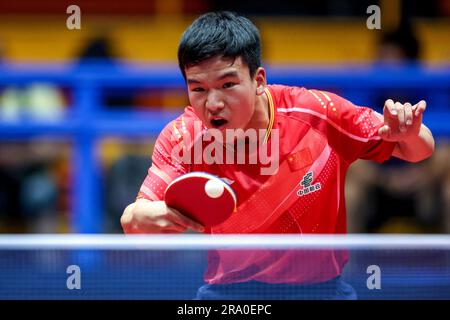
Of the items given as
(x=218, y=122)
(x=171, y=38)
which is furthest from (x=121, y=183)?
(x=218, y=122)

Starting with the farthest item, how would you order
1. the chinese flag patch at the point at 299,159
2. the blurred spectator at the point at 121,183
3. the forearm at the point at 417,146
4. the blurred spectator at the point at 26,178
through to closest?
the blurred spectator at the point at 26,178 → the blurred spectator at the point at 121,183 → the chinese flag patch at the point at 299,159 → the forearm at the point at 417,146

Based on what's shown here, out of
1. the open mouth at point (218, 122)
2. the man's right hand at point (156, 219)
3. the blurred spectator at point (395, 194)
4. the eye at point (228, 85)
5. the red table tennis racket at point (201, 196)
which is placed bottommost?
the blurred spectator at point (395, 194)

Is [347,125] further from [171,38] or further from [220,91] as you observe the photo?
[171,38]

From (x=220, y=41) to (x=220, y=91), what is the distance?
6.1 inches

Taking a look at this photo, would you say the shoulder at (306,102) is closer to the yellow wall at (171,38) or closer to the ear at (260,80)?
the ear at (260,80)

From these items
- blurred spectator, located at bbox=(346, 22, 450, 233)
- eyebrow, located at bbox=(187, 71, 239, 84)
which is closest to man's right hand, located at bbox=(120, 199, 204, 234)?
eyebrow, located at bbox=(187, 71, 239, 84)

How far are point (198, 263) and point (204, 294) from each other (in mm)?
239

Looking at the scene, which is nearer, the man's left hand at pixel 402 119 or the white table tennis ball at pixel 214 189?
the white table tennis ball at pixel 214 189

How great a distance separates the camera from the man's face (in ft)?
9.98

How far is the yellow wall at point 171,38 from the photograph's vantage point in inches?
293

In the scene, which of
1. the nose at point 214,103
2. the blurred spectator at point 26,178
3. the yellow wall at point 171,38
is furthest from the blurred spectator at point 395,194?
the nose at point 214,103

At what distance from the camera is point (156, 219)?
295 centimetres

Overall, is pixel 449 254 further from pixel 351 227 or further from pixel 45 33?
pixel 45 33

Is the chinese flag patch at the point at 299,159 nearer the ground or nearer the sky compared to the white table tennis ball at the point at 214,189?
nearer the sky
